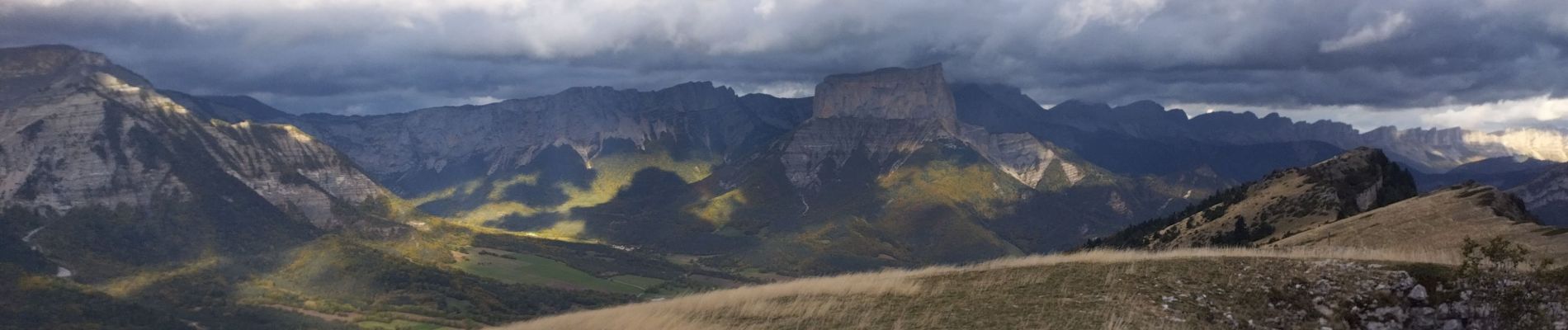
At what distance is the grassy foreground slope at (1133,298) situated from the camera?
23953mm

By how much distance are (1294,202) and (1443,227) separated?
47.1m

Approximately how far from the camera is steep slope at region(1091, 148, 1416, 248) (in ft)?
297

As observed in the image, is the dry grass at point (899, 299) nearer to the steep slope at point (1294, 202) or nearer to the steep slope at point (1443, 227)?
the steep slope at point (1443, 227)

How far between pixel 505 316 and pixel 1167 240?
12835cm

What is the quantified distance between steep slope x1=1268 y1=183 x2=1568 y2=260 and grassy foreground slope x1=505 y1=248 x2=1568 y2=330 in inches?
698

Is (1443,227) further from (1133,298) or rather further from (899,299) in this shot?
(899,299)

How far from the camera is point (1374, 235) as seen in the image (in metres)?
57.1

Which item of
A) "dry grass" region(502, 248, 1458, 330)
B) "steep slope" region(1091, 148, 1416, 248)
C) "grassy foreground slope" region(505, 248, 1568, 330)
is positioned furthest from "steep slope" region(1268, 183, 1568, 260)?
"grassy foreground slope" region(505, 248, 1568, 330)

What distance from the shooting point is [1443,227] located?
5325 cm

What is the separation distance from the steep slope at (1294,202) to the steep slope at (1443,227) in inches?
655

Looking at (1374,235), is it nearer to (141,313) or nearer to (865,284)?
(865,284)

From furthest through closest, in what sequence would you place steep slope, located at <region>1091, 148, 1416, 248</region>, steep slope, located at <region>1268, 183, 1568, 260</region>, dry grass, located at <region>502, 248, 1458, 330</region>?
steep slope, located at <region>1091, 148, 1416, 248</region>, steep slope, located at <region>1268, 183, 1568, 260</region>, dry grass, located at <region>502, 248, 1458, 330</region>

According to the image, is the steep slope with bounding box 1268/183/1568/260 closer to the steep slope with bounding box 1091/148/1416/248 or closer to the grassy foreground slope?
the steep slope with bounding box 1091/148/1416/248

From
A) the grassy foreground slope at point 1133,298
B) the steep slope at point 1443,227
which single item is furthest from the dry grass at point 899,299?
the steep slope at point 1443,227
